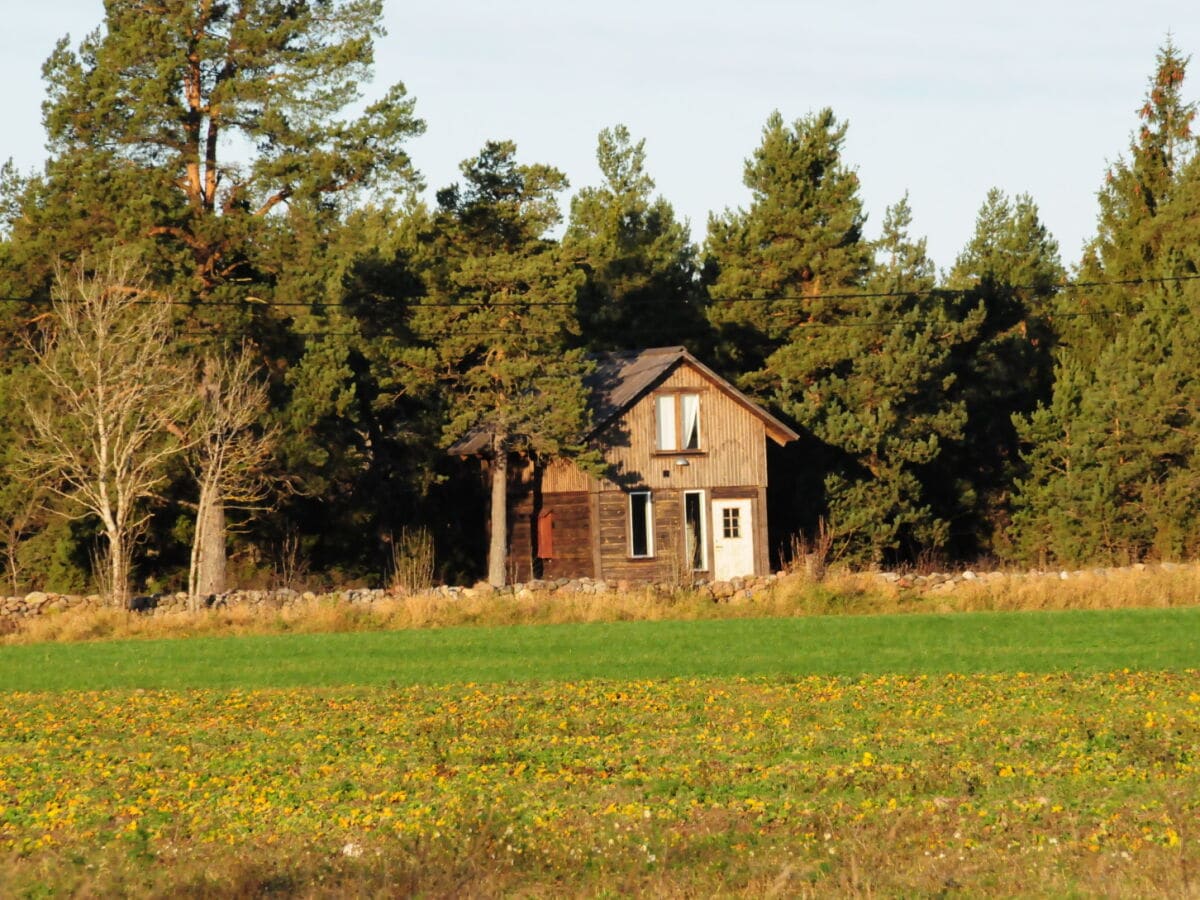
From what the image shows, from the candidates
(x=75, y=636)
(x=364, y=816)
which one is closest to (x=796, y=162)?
(x=75, y=636)

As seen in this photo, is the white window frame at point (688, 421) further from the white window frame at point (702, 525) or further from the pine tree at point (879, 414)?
the pine tree at point (879, 414)

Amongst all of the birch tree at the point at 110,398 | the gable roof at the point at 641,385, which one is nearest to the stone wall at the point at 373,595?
the birch tree at the point at 110,398

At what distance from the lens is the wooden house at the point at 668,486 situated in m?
48.1

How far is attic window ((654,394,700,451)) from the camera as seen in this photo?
4834 centimetres

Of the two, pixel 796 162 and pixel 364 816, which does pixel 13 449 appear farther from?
pixel 364 816

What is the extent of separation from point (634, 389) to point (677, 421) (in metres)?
1.59

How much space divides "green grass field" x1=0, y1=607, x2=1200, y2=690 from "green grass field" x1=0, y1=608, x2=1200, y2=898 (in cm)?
18

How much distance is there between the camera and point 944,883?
10.2m

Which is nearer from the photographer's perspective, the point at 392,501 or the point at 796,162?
the point at 392,501

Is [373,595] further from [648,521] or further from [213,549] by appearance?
[648,521]

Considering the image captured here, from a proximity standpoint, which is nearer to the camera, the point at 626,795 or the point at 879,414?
the point at 626,795

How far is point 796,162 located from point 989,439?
39.7ft

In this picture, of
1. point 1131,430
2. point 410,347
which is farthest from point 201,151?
point 1131,430

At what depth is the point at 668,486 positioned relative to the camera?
48.2 metres
